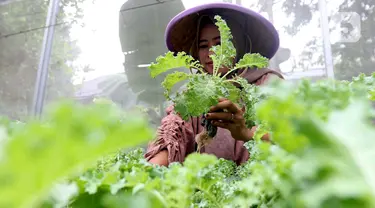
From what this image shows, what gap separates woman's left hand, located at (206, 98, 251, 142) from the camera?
88 cm

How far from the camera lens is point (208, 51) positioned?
119 cm

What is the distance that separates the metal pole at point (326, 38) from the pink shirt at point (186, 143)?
1468mm

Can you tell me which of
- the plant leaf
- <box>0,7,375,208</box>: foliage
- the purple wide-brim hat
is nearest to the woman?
the purple wide-brim hat

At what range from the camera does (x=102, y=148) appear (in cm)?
18

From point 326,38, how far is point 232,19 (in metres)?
1.46

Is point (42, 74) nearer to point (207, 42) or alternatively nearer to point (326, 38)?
point (326, 38)

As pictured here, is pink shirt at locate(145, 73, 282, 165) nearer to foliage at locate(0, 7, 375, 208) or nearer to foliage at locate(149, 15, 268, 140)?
foliage at locate(149, 15, 268, 140)

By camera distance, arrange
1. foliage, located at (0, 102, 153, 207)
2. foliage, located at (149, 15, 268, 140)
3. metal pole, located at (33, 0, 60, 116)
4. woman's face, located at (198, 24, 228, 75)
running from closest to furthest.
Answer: foliage, located at (0, 102, 153, 207)
foliage, located at (149, 15, 268, 140)
woman's face, located at (198, 24, 228, 75)
metal pole, located at (33, 0, 60, 116)

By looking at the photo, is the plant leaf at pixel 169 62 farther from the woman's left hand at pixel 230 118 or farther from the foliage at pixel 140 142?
the foliage at pixel 140 142

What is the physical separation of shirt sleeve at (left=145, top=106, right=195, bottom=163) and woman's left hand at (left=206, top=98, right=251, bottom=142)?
127 mm

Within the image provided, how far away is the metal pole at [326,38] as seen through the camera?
248 cm

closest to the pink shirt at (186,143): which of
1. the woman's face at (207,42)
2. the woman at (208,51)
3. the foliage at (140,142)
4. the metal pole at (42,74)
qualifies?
the woman at (208,51)

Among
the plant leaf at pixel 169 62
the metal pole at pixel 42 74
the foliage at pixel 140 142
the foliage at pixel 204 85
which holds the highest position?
the foliage at pixel 140 142

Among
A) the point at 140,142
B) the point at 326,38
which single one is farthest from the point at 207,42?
the point at 326,38
